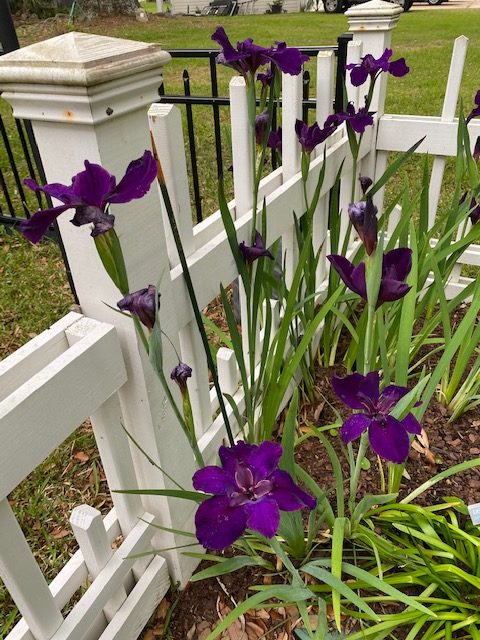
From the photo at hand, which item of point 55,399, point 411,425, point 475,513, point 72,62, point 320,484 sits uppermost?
point 72,62

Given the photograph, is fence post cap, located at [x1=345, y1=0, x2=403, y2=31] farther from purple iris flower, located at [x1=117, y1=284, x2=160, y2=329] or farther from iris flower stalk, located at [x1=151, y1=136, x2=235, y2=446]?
purple iris flower, located at [x1=117, y1=284, x2=160, y2=329]

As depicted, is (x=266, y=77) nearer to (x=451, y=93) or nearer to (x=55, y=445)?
(x=55, y=445)

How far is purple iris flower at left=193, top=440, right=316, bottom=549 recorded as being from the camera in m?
0.75

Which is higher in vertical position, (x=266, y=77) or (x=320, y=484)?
(x=266, y=77)

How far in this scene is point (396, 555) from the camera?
47.5 inches

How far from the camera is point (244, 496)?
31.7 inches

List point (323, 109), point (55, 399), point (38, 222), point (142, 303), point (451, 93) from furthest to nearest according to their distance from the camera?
point (451, 93) → point (323, 109) → point (55, 399) → point (142, 303) → point (38, 222)

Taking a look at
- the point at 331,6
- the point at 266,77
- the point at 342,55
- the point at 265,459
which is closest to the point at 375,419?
the point at 265,459

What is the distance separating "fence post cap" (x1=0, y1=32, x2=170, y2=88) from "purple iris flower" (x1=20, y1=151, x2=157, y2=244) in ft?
0.47

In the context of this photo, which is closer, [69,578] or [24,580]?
[24,580]

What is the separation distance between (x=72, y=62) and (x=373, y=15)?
5.34 ft

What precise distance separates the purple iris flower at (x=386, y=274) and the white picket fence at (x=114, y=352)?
0.31m

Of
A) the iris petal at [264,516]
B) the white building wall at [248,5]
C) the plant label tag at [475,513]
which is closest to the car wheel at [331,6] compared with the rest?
the white building wall at [248,5]

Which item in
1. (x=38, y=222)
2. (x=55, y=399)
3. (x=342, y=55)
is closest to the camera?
(x=38, y=222)
